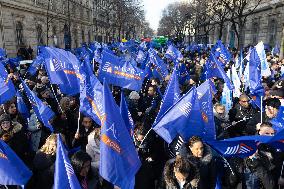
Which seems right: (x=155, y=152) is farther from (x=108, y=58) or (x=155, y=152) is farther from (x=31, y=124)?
(x=108, y=58)

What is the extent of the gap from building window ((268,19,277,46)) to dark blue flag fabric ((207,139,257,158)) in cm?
2773

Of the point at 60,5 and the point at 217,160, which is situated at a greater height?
the point at 60,5

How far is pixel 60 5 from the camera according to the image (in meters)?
40.6

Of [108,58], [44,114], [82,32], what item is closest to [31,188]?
[44,114]

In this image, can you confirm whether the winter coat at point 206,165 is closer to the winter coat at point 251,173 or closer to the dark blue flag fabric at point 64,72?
the winter coat at point 251,173

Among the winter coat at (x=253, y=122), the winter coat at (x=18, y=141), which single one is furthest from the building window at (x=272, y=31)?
the winter coat at (x=18, y=141)

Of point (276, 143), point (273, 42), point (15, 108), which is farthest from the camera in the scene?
point (273, 42)

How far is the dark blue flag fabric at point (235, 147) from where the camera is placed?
328 centimetres

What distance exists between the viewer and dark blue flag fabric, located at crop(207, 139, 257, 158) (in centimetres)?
328

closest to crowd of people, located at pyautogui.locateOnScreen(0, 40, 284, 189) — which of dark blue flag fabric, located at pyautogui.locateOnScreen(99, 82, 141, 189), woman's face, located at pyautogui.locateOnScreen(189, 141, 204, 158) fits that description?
woman's face, located at pyautogui.locateOnScreen(189, 141, 204, 158)

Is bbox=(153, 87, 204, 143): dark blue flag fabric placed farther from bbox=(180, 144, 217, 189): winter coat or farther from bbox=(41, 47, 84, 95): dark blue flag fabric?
bbox=(41, 47, 84, 95): dark blue flag fabric

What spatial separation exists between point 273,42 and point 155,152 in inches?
1069

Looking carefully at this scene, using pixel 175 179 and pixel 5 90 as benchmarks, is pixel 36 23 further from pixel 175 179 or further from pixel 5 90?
pixel 175 179

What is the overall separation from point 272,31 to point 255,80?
23461 mm
